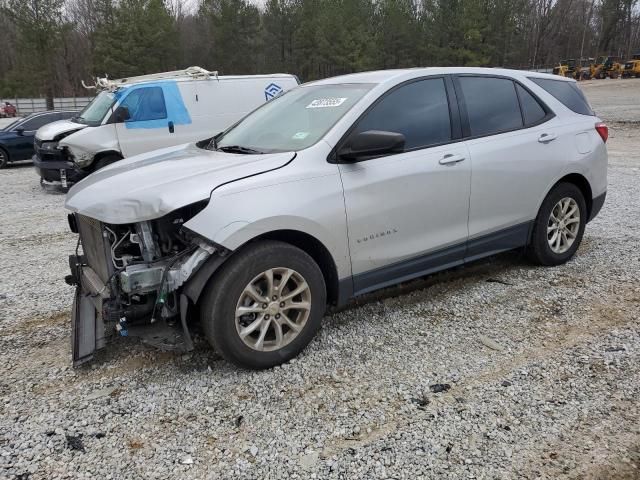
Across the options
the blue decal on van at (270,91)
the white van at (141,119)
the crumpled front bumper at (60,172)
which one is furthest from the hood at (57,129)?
the blue decal on van at (270,91)

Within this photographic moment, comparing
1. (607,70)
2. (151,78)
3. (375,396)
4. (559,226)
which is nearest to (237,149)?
(375,396)

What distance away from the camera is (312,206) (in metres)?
3.26

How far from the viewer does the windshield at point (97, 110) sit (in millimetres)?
10148

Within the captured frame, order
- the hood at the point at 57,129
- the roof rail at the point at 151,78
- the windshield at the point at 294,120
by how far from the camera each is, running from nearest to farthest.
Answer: the windshield at the point at 294,120
the hood at the point at 57,129
the roof rail at the point at 151,78

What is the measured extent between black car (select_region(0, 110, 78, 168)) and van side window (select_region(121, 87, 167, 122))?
4670 mm

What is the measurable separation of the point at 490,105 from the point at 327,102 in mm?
1421

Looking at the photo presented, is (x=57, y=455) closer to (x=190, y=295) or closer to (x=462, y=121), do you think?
(x=190, y=295)

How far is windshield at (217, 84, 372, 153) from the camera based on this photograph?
364cm

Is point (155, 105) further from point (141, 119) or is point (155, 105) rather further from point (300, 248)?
point (300, 248)

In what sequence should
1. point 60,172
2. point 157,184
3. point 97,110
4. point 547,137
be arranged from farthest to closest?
point 97,110
point 60,172
point 547,137
point 157,184

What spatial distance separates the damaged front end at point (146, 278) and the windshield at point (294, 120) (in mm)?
915

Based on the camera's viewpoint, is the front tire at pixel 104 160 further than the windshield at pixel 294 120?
Yes

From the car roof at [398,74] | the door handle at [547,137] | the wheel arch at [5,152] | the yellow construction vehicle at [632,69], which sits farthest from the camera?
the yellow construction vehicle at [632,69]

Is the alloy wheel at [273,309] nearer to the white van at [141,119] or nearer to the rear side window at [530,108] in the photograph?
the rear side window at [530,108]
